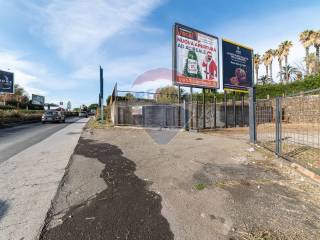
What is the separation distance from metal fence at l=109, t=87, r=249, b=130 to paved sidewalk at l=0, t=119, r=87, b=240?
35.1 feet

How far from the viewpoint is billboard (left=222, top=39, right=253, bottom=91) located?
1847 centimetres

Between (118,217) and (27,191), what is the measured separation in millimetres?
2130

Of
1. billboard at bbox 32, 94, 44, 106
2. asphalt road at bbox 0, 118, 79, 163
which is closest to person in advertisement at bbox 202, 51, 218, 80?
asphalt road at bbox 0, 118, 79, 163

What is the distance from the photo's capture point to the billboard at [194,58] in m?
15.4

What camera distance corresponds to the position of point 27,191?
4.43 m

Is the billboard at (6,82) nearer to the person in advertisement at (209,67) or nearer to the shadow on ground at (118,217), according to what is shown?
the person in advertisement at (209,67)

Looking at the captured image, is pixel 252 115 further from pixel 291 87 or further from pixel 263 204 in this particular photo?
pixel 291 87

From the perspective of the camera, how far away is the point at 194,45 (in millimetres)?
16438

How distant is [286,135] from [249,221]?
6.93 meters

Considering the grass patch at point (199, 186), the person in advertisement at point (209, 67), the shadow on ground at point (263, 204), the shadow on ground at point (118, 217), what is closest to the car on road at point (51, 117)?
the person in advertisement at point (209, 67)

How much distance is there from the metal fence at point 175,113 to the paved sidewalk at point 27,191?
10.7m

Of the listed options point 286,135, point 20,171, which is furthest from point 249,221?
point 286,135

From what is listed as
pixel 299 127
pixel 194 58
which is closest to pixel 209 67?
pixel 194 58

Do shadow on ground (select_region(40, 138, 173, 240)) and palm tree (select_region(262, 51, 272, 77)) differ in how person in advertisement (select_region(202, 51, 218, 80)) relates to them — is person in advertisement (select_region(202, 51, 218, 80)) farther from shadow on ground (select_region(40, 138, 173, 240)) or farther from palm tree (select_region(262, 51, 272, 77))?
palm tree (select_region(262, 51, 272, 77))
